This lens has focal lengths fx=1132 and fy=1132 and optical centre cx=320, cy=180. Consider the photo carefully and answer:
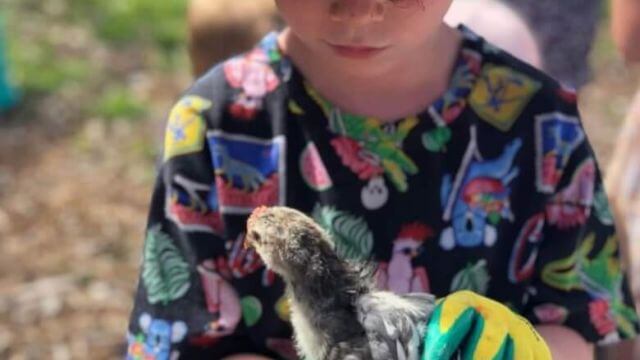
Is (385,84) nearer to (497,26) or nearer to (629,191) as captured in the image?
(497,26)

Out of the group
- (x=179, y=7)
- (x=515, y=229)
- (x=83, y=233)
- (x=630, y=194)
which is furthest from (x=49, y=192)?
(x=515, y=229)

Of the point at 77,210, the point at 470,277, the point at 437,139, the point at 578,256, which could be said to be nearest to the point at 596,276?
the point at 578,256

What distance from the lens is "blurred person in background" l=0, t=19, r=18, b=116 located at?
11.6 feet

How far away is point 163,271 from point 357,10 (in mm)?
467

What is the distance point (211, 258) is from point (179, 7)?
2.74 m

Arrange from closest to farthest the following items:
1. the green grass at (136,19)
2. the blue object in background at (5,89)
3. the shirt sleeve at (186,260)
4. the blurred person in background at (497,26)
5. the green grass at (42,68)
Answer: the shirt sleeve at (186,260) < the blurred person in background at (497,26) < the blue object in background at (5,89) < the green grass at (42,68) < the green grass at (136,19)

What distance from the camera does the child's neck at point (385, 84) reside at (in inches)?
58.6

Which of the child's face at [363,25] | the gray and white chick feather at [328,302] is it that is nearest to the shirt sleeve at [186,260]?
the child's face at [363,25]

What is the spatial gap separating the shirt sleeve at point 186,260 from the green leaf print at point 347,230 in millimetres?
119

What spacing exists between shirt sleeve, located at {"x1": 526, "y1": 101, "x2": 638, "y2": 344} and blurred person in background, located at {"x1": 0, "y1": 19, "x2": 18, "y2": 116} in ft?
7.82

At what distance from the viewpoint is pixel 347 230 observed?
1.50 meters

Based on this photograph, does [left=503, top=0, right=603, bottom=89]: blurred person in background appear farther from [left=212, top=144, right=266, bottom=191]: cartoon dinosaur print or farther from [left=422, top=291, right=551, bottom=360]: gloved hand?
[left=422, top=291, right=551, bottom=360]: gloved hand

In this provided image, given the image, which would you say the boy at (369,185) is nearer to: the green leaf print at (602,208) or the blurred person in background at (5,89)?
the green leaf print at (602,208)

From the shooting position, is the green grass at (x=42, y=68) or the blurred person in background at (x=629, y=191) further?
the green grass at (x=42, y=68)
